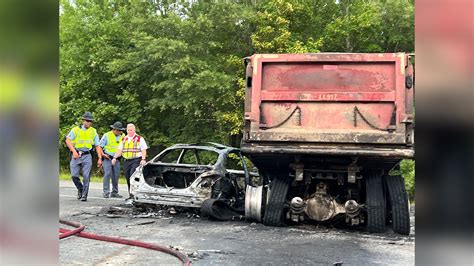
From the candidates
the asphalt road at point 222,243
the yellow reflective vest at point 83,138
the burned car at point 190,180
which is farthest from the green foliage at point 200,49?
the asphalt road at point 222,243

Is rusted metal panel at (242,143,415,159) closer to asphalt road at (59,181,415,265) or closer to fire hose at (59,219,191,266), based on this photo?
asphalt road at (59,181,415,265)

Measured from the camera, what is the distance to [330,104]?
6.60 m

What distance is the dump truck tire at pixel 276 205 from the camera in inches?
273

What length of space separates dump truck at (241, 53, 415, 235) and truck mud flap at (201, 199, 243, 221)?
82cm

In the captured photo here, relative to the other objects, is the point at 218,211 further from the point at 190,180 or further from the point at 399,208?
the point at 399,208

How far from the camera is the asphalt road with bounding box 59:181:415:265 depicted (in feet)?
16.5

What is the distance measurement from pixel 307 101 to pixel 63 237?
11.4 feet

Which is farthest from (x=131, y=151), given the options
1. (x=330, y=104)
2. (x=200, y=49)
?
(x=200, y=49)

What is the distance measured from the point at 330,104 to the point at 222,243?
2308 millimetres

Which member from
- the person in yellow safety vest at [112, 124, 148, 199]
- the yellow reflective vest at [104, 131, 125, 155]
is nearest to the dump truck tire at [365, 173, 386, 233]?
the person in yellow safety vest at [112, 124, 148, 199]

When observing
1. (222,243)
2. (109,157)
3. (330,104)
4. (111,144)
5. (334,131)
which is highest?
(330,104)

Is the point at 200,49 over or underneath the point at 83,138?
over
